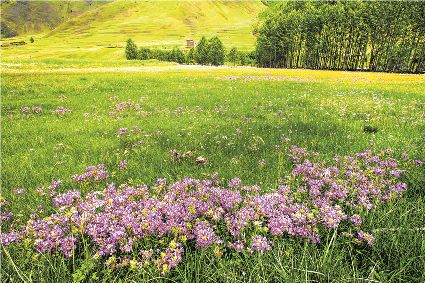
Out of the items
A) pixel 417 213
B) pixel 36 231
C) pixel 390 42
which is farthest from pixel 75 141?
pixel 390 42

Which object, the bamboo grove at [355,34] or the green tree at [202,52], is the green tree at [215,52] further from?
the bamboo grove at [355,34]

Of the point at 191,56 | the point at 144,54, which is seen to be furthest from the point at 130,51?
the point at 191,56

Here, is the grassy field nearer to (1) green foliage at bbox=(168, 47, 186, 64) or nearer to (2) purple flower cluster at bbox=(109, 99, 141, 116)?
(2) purple flower cluster at bbox=(109, 99, 141, 116)

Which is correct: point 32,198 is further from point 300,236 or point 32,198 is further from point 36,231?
point 300,236

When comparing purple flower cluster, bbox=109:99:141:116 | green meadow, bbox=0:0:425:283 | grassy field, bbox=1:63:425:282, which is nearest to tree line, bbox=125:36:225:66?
grassy field, bbox=1:63:425:282

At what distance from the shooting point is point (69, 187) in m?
5.60

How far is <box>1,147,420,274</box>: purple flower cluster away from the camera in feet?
10.6

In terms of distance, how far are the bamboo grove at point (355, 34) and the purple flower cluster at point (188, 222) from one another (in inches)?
3288

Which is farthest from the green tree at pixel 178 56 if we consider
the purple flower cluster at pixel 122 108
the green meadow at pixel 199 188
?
the purple flower cluster at pixel 122 108

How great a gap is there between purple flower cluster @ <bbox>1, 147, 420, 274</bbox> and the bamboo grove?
274ft

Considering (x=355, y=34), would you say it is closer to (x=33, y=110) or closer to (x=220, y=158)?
(x=33, y=110)

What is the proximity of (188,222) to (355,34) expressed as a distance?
96.1 m

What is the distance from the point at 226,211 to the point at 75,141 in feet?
23.2

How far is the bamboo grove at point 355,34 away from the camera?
68.2 metres
